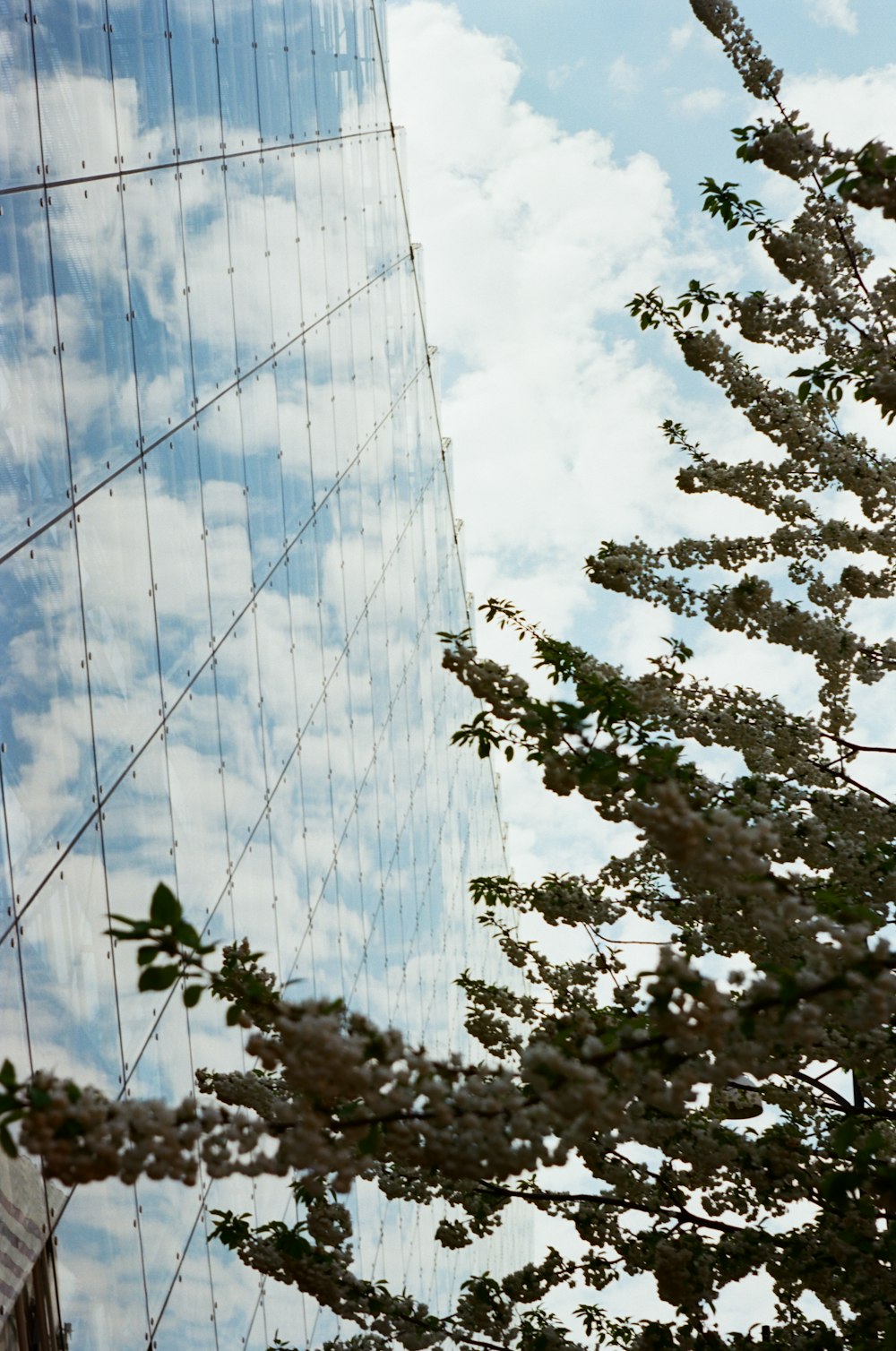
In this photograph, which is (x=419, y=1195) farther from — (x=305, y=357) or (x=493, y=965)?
(x=493, y=965)

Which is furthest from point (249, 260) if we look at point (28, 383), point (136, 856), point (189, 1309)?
point (189, 1309)

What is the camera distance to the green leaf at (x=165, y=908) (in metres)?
2.72

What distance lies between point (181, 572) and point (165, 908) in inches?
239

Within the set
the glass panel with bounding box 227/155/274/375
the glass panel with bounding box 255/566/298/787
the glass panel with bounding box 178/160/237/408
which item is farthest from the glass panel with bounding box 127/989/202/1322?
the glass panel with bounding box 227/155/274/375

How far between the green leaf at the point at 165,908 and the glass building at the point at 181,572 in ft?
9.09

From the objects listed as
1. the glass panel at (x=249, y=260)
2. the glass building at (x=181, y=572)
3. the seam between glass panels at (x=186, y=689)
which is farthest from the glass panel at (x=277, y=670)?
the glass panel at (x=249, y=260)

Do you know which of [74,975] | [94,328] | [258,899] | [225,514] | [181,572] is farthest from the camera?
[258,899]

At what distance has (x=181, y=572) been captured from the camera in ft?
28.2

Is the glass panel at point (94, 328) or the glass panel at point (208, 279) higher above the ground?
the glass panel at point (208, 279)

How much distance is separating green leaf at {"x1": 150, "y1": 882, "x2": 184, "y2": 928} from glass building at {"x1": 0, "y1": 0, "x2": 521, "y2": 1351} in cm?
277

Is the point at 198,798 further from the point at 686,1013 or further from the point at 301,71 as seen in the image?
the point at 301,71

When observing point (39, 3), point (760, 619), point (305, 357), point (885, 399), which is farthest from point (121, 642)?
point (305, 357)

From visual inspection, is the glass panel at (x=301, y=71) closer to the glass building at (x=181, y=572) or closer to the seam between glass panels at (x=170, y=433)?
the glass building at (x=181, y=572)

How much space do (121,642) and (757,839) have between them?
494 centimetres
